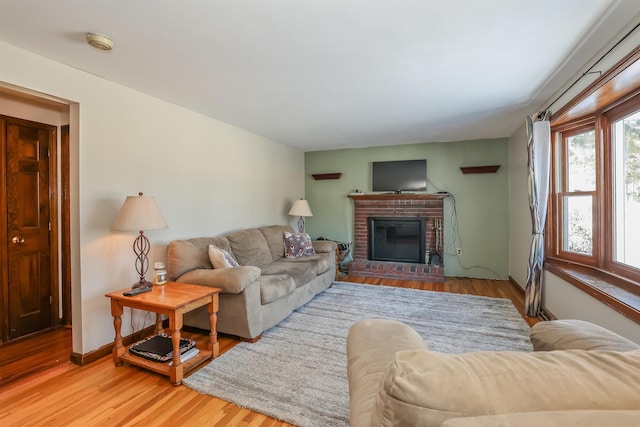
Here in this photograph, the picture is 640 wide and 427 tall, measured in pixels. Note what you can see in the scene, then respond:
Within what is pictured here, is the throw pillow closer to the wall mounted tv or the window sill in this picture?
the window sill

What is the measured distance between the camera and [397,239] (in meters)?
5.18

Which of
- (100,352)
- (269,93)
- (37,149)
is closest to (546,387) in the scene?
(269,93)

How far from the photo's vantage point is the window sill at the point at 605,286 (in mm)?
1835

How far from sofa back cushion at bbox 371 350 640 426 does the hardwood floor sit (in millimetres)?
1402

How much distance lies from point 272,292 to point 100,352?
1.43 metres

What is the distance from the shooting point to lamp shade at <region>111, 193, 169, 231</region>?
220 centimetres

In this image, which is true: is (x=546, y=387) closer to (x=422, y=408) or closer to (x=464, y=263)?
(x=422, y=408)

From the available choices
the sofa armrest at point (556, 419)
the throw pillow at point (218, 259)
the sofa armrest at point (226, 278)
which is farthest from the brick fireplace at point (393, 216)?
the sofa armrest at point (556, 419)

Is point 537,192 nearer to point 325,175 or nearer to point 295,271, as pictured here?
point 295,271

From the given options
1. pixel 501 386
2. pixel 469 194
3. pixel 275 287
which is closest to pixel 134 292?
pixel 275 287

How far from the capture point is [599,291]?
2.11 m

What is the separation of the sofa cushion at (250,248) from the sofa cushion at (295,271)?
14cm

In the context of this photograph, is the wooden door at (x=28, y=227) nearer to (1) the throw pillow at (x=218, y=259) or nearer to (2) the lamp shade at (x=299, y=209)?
(1) the throw pillow at (x=218, y=259)

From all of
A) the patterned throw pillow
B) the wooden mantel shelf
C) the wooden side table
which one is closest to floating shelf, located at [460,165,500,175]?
the wooden mantel shelf
